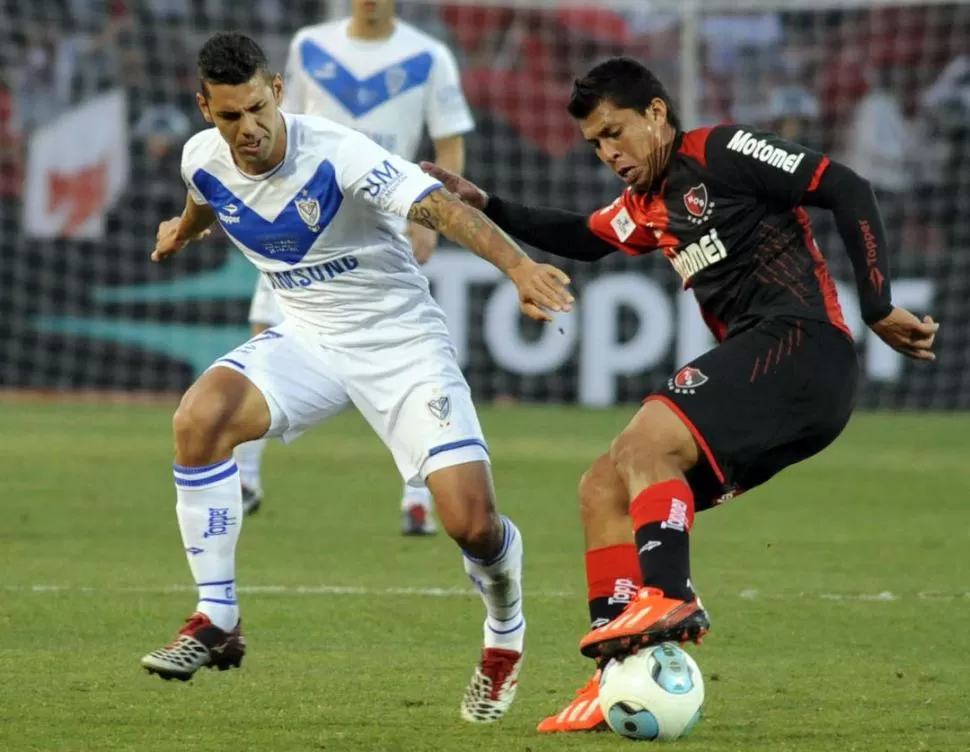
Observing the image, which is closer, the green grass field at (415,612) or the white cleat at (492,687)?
the green grass field at (415,612)

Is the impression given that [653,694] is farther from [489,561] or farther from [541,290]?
[541,290]

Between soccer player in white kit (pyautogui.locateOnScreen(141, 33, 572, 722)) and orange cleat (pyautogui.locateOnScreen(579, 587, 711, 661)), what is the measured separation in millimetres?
558

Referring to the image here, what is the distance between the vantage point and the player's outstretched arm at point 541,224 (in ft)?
18.5

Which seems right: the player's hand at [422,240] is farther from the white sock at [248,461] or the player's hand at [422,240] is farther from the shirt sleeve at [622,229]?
the shirt sleeve at [622,229]

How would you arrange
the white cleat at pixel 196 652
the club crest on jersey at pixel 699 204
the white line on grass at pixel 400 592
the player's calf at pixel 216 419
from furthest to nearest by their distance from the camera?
the white line on grass at pixel 400 592 → the player's calf at pixel 216 419 → the club crest on jersey at pixel 699 204 → the white cleat at pixel 196 652

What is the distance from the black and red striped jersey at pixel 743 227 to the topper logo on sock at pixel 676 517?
2.10 feet

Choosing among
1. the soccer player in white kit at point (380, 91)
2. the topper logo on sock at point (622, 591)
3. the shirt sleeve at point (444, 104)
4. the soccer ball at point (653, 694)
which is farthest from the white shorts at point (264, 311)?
the soccer ball at point (653, 694)

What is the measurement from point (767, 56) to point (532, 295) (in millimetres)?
12424

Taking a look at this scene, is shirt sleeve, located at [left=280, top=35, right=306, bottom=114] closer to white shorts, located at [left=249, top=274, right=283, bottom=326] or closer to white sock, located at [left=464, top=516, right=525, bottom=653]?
white shorts, located at [left=249, top=274, right=283, bottom=326]

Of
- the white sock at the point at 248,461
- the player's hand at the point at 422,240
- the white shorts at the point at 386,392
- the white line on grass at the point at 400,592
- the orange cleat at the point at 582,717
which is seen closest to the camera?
the orange cleat at the point at 582,717

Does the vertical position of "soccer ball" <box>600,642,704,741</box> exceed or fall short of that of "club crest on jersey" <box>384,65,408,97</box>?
it falls short

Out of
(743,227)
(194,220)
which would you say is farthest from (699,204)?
(194,220)

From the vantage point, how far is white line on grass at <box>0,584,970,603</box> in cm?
710

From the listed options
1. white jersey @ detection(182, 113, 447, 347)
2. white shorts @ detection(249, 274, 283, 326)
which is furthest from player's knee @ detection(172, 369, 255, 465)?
white shorts @ detection(249, 274, 283, 326)
